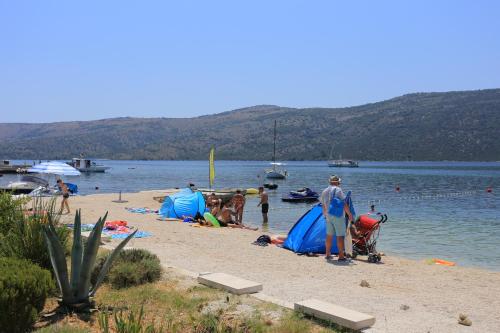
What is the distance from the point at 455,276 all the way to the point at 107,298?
6.57 metres

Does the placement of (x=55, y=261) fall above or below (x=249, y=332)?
A: above

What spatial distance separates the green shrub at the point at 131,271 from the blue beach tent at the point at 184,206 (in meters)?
10.9

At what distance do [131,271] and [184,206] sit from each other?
38.8 ft

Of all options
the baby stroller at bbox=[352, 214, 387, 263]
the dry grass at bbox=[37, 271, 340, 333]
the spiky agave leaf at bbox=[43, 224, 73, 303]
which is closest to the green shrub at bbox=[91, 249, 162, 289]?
the dry grass at bbox=[37, 271, 340, 333]

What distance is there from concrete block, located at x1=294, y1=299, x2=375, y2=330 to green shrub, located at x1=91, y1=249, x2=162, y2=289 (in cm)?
248

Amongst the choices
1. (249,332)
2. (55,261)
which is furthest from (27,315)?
(249,332)

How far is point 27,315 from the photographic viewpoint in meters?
4.87

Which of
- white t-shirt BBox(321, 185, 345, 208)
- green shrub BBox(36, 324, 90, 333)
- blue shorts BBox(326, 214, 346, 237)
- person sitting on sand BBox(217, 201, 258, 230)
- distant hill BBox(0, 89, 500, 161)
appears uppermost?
distant hill BBox(0, 89, 500, 161)

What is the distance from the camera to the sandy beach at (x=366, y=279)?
20.2ft

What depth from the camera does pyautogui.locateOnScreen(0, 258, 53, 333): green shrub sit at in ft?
15.2

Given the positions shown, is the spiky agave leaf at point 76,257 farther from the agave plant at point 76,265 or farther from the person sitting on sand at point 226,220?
the person sitting on sand at point 226,220

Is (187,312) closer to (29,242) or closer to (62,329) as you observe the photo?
(62,329)

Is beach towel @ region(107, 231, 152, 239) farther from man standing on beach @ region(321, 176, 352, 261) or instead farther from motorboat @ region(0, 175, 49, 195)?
motorboat @ region(0, 175, 49, 195)

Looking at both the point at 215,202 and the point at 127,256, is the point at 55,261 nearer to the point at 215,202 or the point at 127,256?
the point at 127,256
